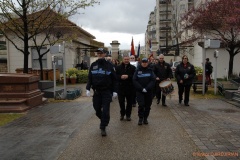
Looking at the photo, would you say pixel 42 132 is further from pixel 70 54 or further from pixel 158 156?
pixel 70 54

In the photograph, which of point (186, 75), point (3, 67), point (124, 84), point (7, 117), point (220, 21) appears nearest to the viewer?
point (124, 84)

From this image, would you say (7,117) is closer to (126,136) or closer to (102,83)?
(102,83)

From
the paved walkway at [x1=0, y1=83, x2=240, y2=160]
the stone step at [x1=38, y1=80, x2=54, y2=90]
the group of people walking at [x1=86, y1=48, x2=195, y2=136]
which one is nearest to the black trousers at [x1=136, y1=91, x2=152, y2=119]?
the group of people walking at [x1=86, y1=48, x2=195, y2=136]

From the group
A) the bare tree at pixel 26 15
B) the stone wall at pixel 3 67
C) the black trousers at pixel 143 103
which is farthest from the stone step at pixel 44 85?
the stone wall at pixel 3 67

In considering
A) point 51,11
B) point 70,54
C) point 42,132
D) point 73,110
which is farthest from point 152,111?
point 70,54

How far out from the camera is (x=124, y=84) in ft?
29.0

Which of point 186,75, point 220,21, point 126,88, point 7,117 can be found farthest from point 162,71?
point 220,21

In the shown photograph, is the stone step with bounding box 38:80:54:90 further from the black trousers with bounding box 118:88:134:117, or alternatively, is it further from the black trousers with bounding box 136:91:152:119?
the black trousers with bounding box 136:91:152:119

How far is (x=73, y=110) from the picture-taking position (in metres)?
11.0

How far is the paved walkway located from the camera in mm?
5684

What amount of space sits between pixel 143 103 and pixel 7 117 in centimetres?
428

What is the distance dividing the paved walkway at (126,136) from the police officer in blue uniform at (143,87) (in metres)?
0.35

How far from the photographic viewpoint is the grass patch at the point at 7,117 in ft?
29.7

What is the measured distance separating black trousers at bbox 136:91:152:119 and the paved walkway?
330mm
